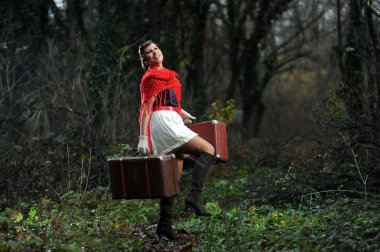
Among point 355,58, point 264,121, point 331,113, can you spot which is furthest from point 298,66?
point 331,113

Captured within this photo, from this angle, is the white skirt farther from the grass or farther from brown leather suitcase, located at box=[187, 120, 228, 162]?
the grass

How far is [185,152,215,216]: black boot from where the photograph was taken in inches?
263

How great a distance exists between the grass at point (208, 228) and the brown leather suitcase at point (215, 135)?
684 millimetres

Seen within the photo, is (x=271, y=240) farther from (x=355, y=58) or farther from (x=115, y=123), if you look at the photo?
(x=355, y=58)

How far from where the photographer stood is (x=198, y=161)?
6668 millimetres

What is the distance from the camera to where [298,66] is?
97.2ft

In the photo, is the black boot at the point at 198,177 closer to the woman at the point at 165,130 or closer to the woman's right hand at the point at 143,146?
the woman at the point at 165,130

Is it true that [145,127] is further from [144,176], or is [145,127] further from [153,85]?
[144,176]

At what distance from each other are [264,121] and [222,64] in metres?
4.80

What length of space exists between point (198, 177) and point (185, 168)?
38.0 inches

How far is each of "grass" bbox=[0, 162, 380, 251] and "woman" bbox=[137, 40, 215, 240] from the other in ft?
1.21

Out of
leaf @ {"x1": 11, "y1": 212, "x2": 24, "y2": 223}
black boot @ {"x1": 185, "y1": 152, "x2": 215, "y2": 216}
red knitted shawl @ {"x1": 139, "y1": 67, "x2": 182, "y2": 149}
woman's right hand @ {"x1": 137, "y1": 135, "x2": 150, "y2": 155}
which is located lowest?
leaf @ {"x1": 11, "y1": 212, "x2": 24, "y2": 223}

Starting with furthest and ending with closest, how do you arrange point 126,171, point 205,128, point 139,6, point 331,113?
point 139,6 < point 331,113 < point 205,128 < point 126,171

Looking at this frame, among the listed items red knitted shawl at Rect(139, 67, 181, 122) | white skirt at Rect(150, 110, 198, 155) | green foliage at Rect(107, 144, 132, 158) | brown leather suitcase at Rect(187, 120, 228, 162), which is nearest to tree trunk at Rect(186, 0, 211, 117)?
green foliage at Rect(107, 144, 132, 158)
